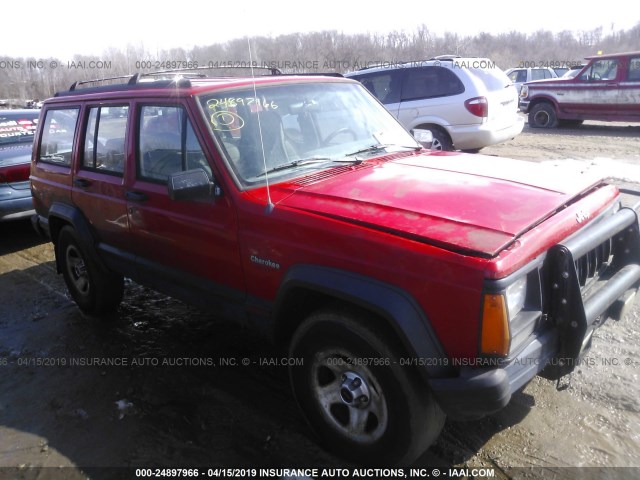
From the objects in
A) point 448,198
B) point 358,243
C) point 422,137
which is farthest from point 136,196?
point 422,137

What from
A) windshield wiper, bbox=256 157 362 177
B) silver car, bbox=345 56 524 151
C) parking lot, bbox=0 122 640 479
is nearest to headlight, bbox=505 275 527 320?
parking lot, bbox=0 122 640 479

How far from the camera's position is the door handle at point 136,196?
3495 millimetres

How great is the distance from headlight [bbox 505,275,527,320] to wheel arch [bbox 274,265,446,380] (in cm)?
35

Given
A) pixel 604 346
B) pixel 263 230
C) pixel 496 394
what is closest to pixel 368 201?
pixel 263 230

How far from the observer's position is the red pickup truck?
12852mm

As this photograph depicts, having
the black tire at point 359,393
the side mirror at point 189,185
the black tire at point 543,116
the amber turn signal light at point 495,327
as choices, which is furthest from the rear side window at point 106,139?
the black tire at point 543,116

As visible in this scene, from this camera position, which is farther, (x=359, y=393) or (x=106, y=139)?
(x=106, y=139)

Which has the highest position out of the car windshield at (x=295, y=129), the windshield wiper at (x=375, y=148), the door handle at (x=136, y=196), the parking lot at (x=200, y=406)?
the car windshield at (x=295, y=129)

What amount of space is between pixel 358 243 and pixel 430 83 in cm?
763

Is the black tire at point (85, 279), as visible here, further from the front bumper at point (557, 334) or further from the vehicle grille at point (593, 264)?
the vehicle grille at point (593, 264)

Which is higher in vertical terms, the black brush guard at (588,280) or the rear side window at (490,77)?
the rear side window at (490,77)

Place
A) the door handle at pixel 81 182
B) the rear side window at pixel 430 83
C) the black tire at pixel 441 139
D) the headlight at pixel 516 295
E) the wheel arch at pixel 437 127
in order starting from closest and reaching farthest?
the headlight at pixel 516 295 → the door handle at pixel 81 182 → the rear side window at pixel 430 83 → the wheel arch at pixel 437 127 → the black tire at pixel 441 139

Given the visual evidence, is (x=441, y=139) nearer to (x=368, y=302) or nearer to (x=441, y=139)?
(x=441, y=139)

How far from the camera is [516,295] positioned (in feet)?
7.33
